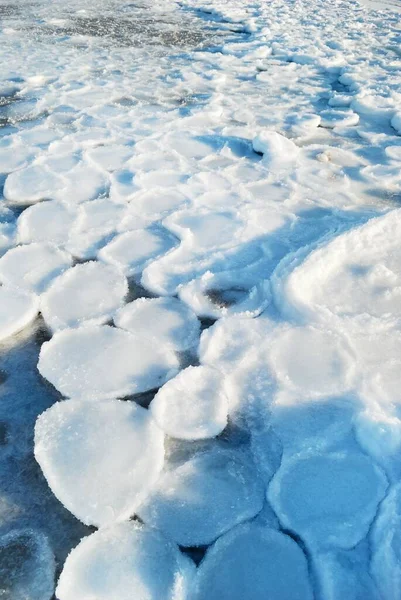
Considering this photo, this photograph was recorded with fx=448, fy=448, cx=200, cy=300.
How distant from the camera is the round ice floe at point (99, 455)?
48.6 inches

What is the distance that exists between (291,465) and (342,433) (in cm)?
21

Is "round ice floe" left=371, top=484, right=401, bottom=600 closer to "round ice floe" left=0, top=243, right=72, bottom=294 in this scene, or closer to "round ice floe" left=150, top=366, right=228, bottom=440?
"round ice floe" left=150, top=366, right=228, bottom=440

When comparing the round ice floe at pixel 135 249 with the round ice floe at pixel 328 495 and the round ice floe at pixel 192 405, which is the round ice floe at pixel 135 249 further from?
the round ice floe at pixel 328 495

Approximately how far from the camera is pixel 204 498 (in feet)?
4.17

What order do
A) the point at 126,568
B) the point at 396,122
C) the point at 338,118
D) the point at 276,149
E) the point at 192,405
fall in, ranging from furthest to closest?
the point at 338,118 < the point at 396,122 < the point at 276,149 < the point at 192,405 < the point at 126,568

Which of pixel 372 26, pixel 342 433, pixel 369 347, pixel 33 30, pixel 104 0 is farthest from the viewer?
pixel 104 0

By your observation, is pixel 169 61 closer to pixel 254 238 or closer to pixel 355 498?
pixel 254 238

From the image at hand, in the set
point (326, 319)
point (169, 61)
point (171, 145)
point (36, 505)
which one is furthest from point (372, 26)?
point (36, 505)

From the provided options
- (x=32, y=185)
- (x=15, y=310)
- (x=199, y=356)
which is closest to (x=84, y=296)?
(x=15, y=310)

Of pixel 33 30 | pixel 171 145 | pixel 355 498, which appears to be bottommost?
pixel 355 498

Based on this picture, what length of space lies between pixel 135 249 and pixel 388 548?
1711 mm

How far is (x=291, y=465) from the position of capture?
135 cm

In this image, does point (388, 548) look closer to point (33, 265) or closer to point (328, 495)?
point (328, 495)

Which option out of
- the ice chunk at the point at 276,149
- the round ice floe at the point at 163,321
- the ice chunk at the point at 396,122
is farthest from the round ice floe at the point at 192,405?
the ice chunk at the point at 396,122
